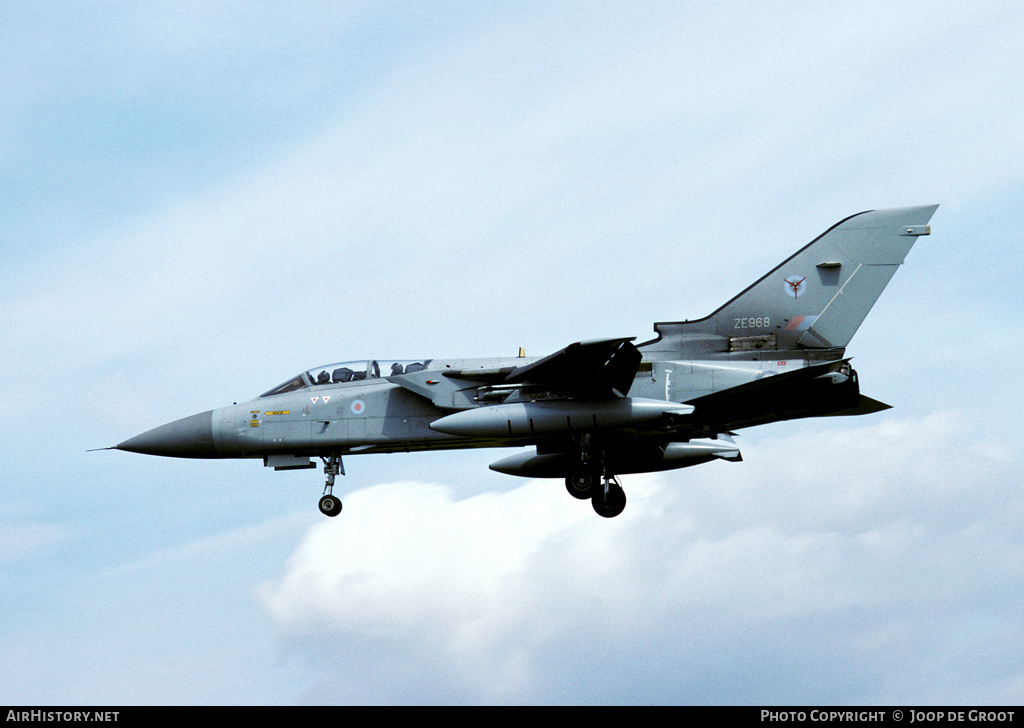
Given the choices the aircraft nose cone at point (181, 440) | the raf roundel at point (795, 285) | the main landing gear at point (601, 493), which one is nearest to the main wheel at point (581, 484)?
the main landing gear at point (601, 493)

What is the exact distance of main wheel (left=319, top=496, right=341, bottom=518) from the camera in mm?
23469

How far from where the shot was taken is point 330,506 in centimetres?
2348

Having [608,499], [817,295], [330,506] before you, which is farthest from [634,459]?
[330,506]

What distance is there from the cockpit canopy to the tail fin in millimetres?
4892

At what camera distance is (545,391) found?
71.9ft

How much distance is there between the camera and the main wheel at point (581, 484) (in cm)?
2319

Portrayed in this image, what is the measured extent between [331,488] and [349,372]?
2.35m

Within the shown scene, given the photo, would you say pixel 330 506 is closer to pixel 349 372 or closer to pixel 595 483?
pixel 349 372

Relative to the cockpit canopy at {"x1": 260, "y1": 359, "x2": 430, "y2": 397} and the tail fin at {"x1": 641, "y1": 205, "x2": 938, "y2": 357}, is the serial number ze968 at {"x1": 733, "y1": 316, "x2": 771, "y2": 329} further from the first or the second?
the cockpit canopy at {"x1": 260, "y1": 359, "x2": 430, "y2": 397}
